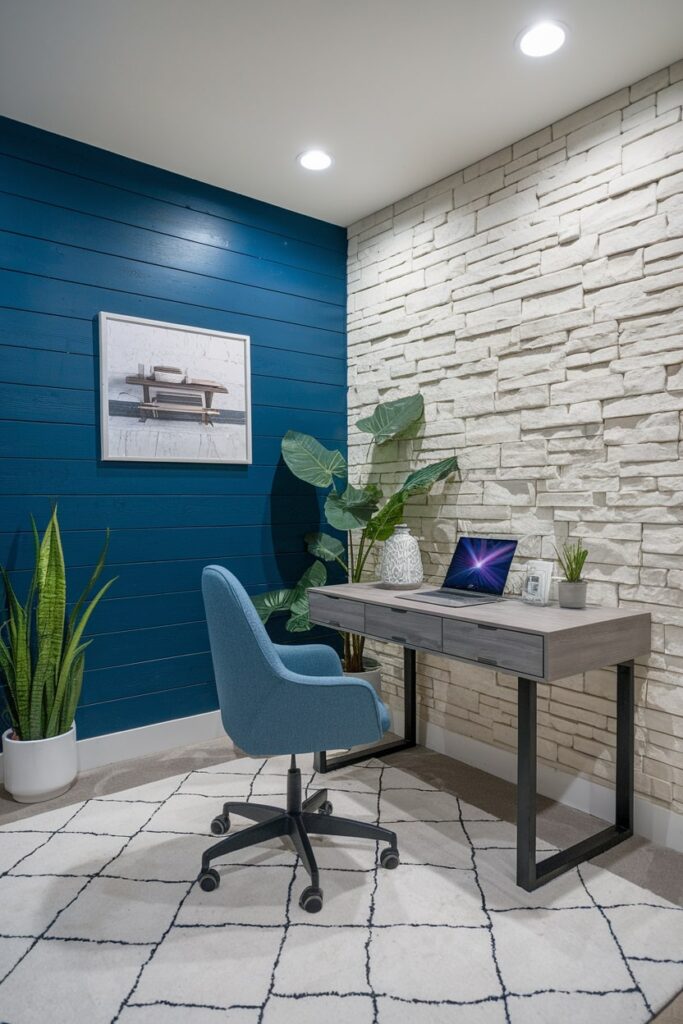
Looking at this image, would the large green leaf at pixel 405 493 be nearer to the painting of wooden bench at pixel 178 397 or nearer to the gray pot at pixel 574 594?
the gray pot at pixel 574 594

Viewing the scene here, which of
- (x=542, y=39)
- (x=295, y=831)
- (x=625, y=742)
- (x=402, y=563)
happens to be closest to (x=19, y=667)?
(x=295, y=831)

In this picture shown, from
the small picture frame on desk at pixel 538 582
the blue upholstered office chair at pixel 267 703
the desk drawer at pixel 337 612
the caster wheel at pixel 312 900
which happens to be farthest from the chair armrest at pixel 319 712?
the small picture frame on desk at pixel 538 582

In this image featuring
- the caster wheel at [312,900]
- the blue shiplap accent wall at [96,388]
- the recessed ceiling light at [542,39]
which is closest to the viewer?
the caster wheel at [312,900]

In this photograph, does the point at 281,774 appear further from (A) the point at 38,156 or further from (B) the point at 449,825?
(A) the point at 38,156

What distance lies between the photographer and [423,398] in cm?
332

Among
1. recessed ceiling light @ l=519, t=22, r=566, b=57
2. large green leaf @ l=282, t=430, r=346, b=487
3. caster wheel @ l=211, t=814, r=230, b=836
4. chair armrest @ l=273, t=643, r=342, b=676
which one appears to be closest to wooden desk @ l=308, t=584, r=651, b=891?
chair armrest @ l=273, t=643, r=342, b=676

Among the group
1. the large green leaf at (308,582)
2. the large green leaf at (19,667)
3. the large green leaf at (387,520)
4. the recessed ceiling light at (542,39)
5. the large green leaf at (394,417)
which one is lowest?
the large green leaf at (19,667)

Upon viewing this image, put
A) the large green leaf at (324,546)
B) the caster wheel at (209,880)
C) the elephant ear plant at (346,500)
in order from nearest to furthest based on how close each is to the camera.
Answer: the caster wheel at (209,880) → the elephant ear plant at (346,500) → the large green leaf at (324,546)

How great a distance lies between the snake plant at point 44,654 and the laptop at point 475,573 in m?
1.38

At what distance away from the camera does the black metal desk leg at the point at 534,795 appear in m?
2.07

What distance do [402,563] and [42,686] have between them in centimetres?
156

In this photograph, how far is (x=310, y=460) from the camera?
332cm

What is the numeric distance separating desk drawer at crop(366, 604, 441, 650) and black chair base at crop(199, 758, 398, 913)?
0.62 meters

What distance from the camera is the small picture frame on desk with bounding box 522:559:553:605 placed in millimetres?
2510
